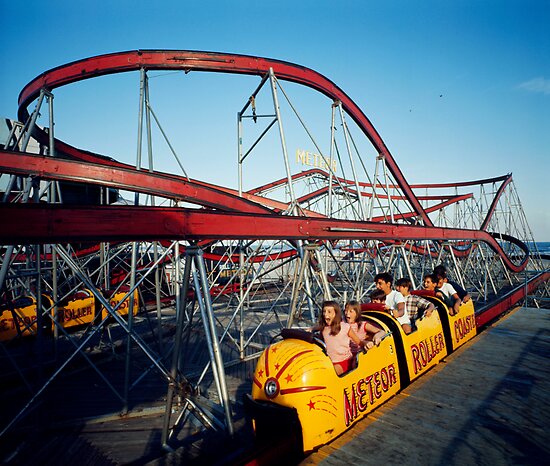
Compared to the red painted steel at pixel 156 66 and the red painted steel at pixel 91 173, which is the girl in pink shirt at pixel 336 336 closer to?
the red painted steel at pixel 91 173

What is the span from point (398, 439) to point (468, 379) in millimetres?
2167

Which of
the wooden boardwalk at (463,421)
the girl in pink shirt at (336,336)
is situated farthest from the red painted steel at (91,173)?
the wooden boardwalk at (463,421)

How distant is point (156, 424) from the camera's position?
4738 millimetres

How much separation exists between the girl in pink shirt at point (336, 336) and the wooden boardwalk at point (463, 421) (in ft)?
2.29

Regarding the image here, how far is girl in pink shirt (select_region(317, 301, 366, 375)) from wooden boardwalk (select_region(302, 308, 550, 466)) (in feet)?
2.29

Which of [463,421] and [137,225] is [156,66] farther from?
[463,421]

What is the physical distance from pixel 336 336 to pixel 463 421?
1.64 meters

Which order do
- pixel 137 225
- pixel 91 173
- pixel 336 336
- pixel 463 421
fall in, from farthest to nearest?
pixel 91 173
pixel 336 336
pixel 463 421
pixel 137 225

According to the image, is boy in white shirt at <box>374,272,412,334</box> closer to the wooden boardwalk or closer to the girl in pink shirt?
the wooden boardwalk

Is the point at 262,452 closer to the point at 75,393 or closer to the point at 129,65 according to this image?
the point at 75,393

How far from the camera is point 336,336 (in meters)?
3.83

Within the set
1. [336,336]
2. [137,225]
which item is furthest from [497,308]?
[137,225]

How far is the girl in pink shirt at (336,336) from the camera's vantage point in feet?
12.2

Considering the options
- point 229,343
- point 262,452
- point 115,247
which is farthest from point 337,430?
point 115,247
